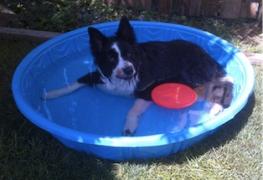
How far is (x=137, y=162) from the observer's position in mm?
3611

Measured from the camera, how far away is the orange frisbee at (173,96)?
423 centimetres

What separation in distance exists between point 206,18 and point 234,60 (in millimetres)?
1455

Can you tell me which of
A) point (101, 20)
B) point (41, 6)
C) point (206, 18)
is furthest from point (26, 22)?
point (206, 18)

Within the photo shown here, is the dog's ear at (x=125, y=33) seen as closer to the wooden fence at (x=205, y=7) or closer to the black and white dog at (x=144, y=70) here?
the black and white dog at (x=144, y=70)

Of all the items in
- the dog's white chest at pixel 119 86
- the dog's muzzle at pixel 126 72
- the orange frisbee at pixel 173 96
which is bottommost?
the orange frisbee at pixel 173 96

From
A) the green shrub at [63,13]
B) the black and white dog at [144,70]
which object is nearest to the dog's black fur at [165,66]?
the black and white dog at [144,70]

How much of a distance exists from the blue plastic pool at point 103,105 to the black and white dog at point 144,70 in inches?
5.1

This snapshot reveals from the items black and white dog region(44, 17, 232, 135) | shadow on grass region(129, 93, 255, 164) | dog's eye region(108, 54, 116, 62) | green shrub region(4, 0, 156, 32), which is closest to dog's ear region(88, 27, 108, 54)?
black and white dog region(44, 17, 232, 135)

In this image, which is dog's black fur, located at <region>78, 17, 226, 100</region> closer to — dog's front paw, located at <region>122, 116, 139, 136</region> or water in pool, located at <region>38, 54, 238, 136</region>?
water in pool, located at <region>38, 54, 238, 136</region>

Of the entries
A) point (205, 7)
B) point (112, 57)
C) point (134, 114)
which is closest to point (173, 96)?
point (134, 114)

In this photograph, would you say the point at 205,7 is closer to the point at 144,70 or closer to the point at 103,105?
the point at 144,70

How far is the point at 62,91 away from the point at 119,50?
1.01m

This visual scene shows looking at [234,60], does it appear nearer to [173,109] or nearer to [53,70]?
[173,109]

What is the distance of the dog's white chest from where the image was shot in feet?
13.6
